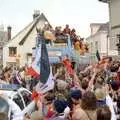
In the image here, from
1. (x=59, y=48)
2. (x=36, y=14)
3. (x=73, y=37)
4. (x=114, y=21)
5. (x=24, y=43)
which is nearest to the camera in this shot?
(x=59, y=48)

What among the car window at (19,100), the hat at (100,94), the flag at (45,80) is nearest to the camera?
the hat at (100,94)

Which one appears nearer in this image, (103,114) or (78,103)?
(103,114)

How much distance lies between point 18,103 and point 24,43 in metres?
56.6

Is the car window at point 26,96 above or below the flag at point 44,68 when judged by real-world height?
below

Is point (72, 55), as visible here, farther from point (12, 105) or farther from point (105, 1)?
point (12, 105)

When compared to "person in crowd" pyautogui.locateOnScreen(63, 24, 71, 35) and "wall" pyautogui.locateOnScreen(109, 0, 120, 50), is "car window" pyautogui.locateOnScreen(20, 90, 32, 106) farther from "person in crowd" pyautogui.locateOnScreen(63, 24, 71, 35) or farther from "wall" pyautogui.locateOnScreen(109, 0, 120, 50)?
"wall" pyautogui.locateOnScreen(109, 0, 120, 50)

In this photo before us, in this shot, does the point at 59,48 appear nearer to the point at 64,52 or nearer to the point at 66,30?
the point at 64,52

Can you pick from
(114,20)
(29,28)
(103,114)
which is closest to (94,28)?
(29,28)

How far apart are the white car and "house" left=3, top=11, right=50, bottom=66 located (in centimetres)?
5421

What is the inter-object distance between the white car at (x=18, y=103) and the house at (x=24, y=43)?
54209mm

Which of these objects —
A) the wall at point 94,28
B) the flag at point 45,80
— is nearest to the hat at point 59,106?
the flag at point 45,80

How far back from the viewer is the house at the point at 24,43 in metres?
65.8

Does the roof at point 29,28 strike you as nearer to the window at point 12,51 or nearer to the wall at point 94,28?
the window at point 12,51

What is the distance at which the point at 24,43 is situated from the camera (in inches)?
2621
